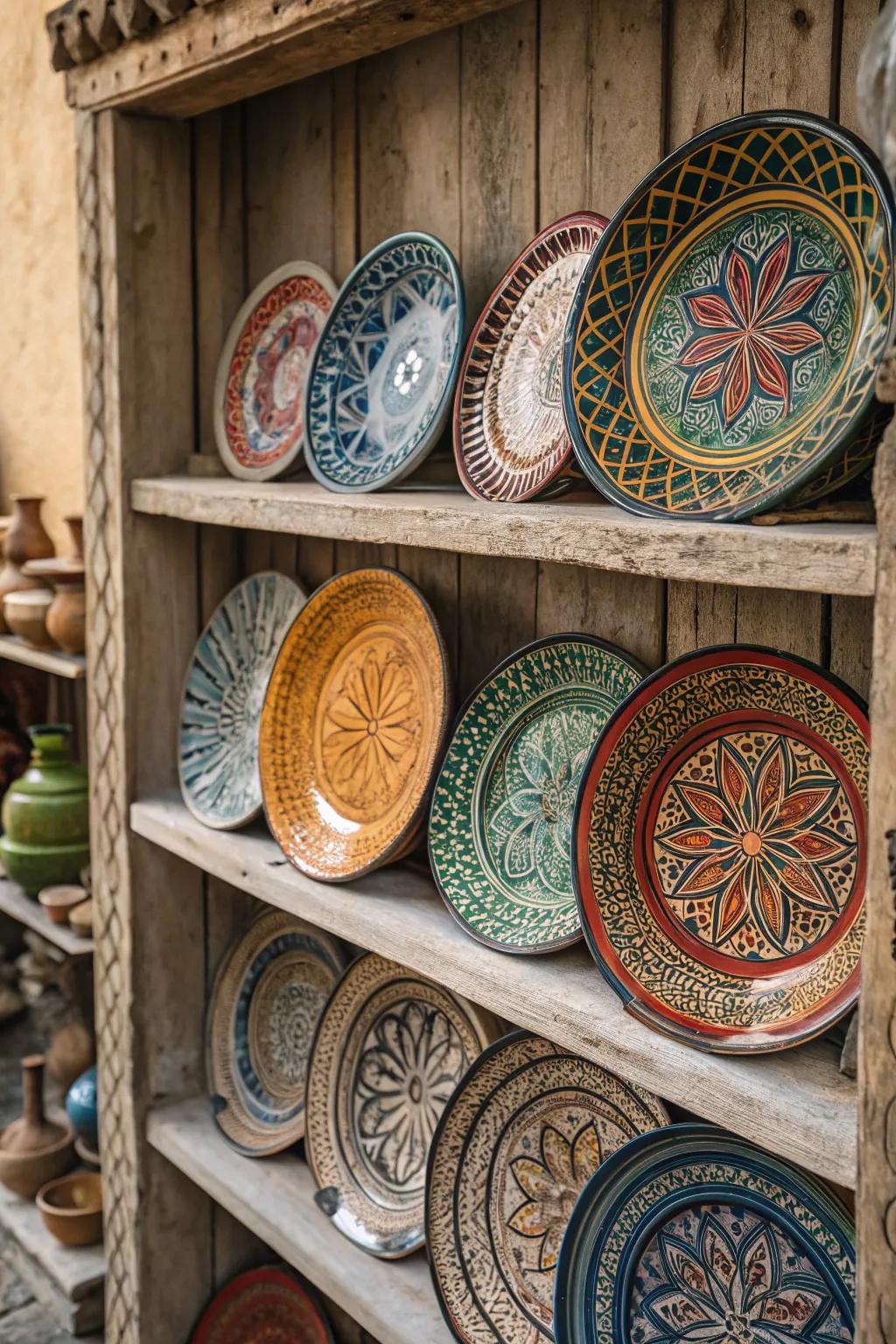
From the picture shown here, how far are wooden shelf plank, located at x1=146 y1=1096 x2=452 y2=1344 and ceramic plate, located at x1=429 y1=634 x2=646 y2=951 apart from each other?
50 cm

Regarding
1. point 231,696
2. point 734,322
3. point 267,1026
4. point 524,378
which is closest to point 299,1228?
point 267,1026

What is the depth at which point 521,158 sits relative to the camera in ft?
5.04

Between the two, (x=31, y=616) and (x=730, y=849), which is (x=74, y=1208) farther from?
(x=730, y=849)

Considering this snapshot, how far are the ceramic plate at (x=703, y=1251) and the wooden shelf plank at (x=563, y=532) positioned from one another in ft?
1.84

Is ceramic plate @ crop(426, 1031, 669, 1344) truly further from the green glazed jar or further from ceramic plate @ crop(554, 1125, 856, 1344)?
the green glazed jar

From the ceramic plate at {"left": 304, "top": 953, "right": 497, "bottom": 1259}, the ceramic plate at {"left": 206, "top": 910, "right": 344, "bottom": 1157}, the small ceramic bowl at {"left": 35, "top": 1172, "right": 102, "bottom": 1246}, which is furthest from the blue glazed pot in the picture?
the ceramic plate at {"left": 304, "top": 953, "right": 497, "bottom": 1259}

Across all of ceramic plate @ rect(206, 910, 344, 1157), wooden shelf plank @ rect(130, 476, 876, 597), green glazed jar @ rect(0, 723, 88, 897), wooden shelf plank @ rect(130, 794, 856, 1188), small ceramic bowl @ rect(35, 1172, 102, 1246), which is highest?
wooden shelf plank @ rect(130, 476, 876, 597)

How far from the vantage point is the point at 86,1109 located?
232 centimetres

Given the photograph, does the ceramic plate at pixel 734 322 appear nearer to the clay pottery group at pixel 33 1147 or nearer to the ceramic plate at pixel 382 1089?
the ceramic plate at pixel 382 1089

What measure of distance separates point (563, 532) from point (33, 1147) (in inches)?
69.3

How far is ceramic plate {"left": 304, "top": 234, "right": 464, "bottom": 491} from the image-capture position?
5.22 ft

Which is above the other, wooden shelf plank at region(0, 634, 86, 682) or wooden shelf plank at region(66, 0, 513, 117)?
wooden shelf plank at region(66, 0, 513, 117)

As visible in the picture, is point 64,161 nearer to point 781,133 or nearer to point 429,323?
point 429,323

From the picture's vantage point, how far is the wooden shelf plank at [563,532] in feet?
3.33
